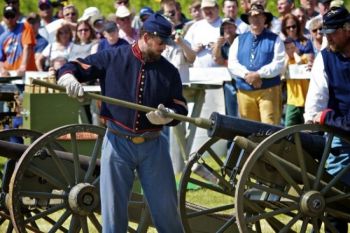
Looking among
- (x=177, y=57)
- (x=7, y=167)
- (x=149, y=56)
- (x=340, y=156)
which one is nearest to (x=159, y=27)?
(x=149, y=56)

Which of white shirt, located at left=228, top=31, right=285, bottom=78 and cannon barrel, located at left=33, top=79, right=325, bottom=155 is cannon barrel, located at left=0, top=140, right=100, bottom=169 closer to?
cannon barrel, located at left=33, top=79, right=325, bottom=155

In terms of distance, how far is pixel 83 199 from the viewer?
7.76 metres

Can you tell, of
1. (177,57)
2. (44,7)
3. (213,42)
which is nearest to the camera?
(177,57)

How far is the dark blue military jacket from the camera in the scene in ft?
23.3

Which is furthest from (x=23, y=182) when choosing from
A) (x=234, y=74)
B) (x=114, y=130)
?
(x=234, y=74)

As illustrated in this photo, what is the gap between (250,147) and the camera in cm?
711

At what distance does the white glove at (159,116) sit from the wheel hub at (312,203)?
111 centimetres

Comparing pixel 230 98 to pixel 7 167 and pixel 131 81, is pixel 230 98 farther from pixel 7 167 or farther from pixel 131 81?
pixel 131 81

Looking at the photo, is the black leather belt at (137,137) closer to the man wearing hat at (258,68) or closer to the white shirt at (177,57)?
the man wearing hat at (258,68)

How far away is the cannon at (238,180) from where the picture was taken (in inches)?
281

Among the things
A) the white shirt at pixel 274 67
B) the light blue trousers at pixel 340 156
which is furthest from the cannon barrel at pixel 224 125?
the white shirt at pixel 274 67

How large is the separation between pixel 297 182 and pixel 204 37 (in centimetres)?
580

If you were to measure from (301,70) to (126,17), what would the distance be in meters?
2.40

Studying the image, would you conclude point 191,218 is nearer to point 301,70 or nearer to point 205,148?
point 205,148
